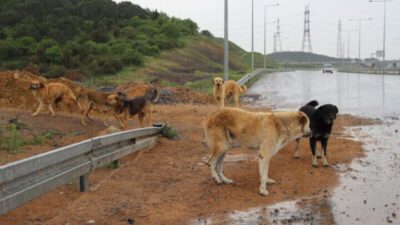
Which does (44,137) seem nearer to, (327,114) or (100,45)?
(327,114)

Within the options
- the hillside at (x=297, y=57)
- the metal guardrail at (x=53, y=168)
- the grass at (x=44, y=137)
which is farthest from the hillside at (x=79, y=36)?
the hillside at (x=297, y=57)

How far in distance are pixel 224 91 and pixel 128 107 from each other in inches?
280

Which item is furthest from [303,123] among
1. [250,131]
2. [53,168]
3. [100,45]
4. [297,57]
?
[297,57]

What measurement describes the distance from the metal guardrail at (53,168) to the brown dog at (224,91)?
9.99m

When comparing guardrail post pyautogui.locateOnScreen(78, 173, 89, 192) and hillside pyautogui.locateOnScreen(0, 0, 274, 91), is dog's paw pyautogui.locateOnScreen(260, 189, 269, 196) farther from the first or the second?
hillside pyautogui.locateOnScreen(0, 0, 274, 91)

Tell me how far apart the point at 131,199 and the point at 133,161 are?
116 inches

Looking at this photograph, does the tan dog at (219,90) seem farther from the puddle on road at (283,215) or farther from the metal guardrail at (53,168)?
the puddle on road at (283,215)

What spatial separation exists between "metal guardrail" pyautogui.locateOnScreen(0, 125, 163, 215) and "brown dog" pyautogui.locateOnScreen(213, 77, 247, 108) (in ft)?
32.8

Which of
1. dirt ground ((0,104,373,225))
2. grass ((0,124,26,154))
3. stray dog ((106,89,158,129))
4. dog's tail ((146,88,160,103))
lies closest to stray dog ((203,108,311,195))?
dirt ground ((0,104,373,225))

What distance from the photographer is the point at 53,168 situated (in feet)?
24.2

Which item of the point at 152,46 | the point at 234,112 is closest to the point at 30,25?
the point at 152,46

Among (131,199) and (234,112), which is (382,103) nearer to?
(234,112)

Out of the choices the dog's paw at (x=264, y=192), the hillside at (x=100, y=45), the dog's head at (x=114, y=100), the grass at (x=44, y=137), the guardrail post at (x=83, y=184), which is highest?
the hillside at (x=100, y=45)

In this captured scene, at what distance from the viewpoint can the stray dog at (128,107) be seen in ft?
46.8
